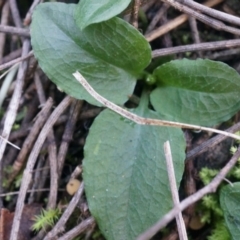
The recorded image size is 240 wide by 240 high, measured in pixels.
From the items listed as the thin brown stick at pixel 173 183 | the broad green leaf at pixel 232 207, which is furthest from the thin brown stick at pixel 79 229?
the broad green leaf at pixel 232 207

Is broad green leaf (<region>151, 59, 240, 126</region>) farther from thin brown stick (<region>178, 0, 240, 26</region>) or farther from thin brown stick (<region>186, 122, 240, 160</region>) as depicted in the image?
thin brown stick (<region>178, 0, 240, 26</region>)

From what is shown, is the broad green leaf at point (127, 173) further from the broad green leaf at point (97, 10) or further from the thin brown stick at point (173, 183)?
the broad green leaf at point (97, 10)

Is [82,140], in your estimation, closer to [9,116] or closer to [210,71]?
[9,116]

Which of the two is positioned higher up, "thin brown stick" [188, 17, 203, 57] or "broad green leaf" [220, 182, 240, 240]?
"thin brown stick" [188, 17, 203, 57]

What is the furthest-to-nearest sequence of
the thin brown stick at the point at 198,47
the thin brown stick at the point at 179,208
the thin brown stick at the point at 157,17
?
the thin brown stick at the point at 157,17 → the thin brown stick at the point at 198,47 → the thin brown stick at the point at 179,208

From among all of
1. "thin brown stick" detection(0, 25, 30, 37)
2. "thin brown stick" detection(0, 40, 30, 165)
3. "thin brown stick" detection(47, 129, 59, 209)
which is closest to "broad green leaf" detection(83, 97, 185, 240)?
"thin brown stick" detection(47, 129, 59, 209)
